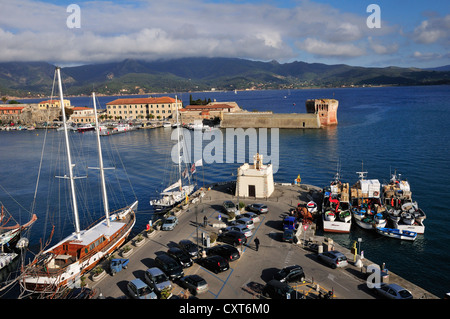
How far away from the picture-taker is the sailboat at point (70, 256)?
22453 mm

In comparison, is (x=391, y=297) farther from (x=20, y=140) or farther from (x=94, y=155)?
(x=20, y=140)

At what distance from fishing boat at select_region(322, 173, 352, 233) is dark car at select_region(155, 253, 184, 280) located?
1693 centimetres

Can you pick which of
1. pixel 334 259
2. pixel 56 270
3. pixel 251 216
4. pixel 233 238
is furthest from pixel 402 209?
pixel 56 270

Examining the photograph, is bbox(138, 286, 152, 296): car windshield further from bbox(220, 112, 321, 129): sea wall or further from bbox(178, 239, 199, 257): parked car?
bbox(220, 112, 321, 129): sea wall

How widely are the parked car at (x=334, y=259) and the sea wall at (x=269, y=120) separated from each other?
89.7 meters

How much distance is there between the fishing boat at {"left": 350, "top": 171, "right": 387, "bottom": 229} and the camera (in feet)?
107

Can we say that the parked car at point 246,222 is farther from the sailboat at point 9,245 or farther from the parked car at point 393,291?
the sailboat at point 9,245

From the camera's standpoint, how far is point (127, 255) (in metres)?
24.4

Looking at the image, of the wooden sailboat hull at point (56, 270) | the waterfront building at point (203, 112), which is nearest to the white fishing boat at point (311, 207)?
the wooden sailboat hull at point (56, 270)

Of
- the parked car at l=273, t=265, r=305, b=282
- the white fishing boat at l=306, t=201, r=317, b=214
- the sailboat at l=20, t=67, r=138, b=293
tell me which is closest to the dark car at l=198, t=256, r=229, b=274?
the parked car at l=273, t=265, r=305, b=282

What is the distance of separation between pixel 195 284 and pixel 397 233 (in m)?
21.2

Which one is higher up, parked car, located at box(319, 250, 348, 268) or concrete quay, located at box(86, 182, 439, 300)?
parked car, located at box(319, 250, 348, 268)

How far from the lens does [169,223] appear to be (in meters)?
29.6
